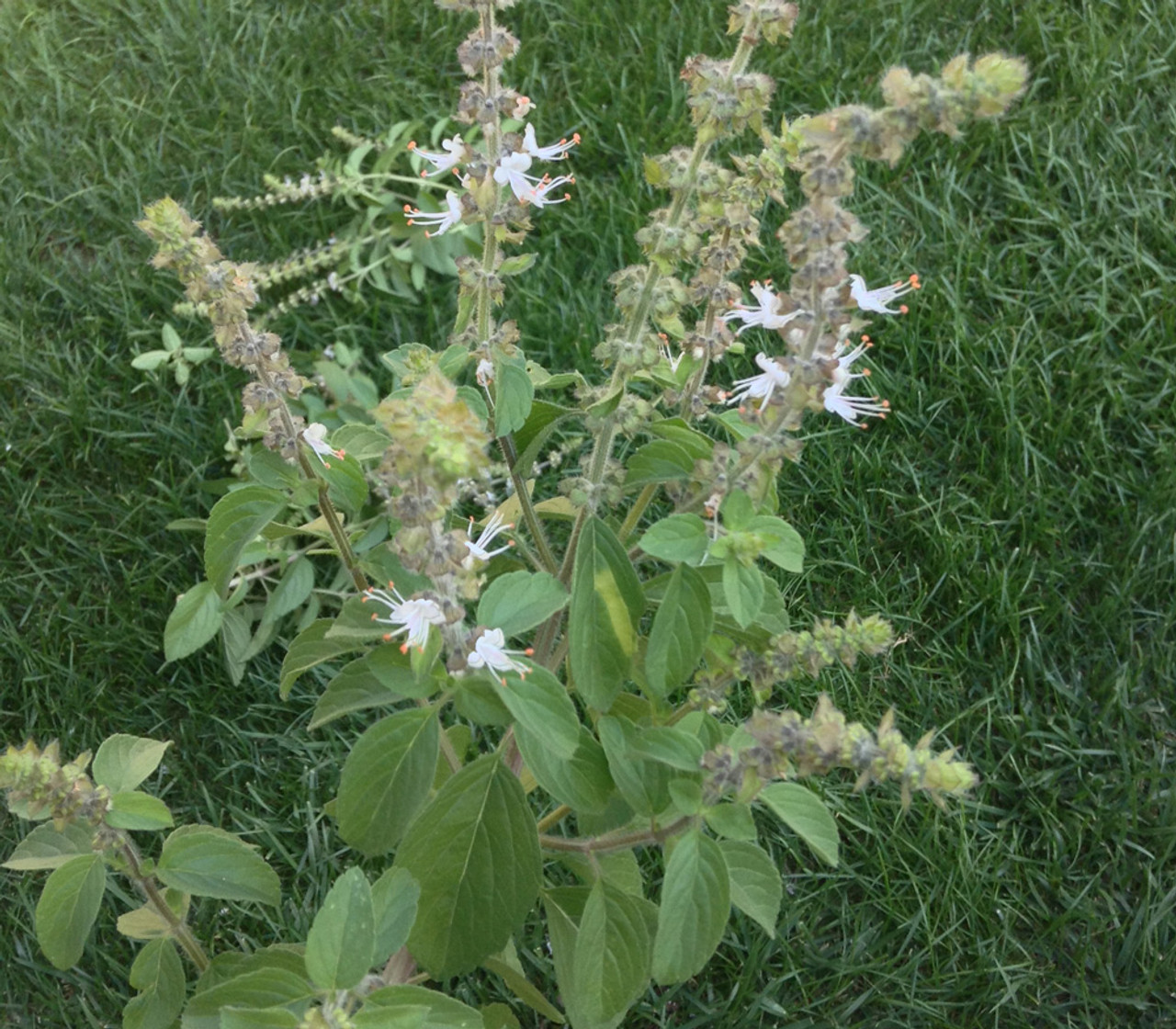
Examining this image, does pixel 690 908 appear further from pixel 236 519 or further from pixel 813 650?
pixel 236 519

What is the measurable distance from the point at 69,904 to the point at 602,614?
0.70 m

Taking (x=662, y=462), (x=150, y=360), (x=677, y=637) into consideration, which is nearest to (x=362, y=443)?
(x=662, y=462)

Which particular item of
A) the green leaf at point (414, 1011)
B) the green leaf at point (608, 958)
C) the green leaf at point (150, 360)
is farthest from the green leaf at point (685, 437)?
the green leaf at point (150, 360)

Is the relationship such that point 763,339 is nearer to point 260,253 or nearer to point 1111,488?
point 1111,488

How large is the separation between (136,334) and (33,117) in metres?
0.85

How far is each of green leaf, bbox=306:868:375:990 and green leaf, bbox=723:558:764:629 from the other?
1.54ft

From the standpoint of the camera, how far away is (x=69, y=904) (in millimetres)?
1349

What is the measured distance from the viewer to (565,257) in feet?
9.09

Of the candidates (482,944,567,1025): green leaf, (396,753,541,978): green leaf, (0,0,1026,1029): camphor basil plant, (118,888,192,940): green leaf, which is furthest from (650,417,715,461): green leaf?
(118,888,192,940): green leaf

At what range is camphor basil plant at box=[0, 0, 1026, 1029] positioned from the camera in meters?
1.14

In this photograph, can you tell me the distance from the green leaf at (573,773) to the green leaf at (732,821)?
0.43 ft

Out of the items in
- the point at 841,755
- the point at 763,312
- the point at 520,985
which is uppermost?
the point at 763,312

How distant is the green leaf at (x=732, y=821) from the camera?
1265mm

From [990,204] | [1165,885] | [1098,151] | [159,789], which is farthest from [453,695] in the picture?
[1098,151]
